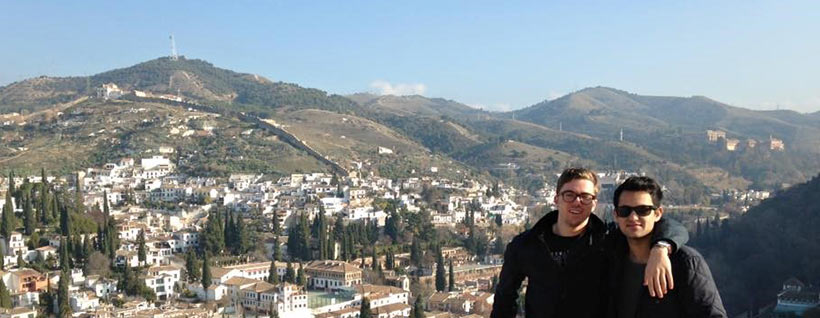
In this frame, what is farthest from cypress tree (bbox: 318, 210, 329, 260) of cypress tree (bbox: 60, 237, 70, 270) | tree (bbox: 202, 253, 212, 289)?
cypress tree (bbox: 60, 237, 70, 270)

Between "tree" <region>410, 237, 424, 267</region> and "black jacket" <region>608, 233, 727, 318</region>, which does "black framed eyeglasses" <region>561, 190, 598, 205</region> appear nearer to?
"black jacket" <region>608, 233, 727, 318</region>

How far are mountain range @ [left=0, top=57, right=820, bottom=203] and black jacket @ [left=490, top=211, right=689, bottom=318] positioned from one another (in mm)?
48329

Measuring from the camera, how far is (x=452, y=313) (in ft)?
77.8

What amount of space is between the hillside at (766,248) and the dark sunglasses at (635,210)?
27.1 m

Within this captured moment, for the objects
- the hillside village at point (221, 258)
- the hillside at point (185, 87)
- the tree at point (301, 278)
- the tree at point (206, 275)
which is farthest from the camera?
the hillside at point (185, 87)

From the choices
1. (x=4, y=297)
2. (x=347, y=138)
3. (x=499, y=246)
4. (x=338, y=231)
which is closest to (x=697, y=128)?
(x=347, y=138)

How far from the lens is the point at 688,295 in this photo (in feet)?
8.00

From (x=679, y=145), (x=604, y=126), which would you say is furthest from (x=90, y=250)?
(x=604, y=126)

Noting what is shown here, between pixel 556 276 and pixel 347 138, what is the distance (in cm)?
6678

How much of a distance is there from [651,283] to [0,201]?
33.9 metres

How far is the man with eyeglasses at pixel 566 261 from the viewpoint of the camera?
2.61 metres

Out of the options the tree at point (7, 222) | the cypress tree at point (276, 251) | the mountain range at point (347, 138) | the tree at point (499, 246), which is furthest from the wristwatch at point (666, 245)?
the mountain range at point (347, 138)

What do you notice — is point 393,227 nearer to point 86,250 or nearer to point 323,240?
point 323,240

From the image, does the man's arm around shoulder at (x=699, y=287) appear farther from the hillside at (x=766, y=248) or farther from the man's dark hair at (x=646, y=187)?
the hillside at (x=766, y=248)
